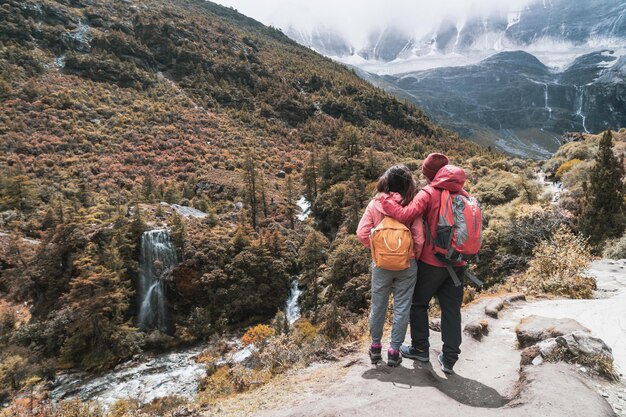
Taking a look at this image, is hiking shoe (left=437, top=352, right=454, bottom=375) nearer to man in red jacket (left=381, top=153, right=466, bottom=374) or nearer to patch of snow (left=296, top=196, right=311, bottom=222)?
man in red jacket (left=381, top=153, right=466, bottom=374)

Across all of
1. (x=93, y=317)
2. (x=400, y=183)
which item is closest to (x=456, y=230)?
(x=400, y=183)

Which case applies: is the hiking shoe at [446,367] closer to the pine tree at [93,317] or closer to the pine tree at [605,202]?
the pine tree at [605,202]

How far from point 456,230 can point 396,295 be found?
1122 millimetres

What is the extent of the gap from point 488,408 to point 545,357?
59.6 inches

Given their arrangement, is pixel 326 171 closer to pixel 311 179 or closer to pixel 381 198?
pixel 311 179

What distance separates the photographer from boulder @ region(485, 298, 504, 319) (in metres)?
7.86

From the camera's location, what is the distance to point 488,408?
377 centimetres

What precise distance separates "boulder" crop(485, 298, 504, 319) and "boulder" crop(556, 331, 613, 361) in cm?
327

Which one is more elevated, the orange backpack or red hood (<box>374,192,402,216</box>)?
red hood (<box>374,192,402,216</box>)

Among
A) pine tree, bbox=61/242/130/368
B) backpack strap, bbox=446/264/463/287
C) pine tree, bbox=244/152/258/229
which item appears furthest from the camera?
pine tree, bbox=244/152/258/229

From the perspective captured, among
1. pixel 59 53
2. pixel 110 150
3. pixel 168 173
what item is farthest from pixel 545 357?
pixel 59 53

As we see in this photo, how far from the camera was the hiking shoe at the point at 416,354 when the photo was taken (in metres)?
4.66

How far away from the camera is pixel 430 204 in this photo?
14.1 ft

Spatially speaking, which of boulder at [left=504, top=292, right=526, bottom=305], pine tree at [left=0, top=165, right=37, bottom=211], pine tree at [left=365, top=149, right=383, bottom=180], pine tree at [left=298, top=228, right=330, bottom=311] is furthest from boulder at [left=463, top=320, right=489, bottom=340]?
pine tree at [left=0, top=165, right=37, bottom=211]
